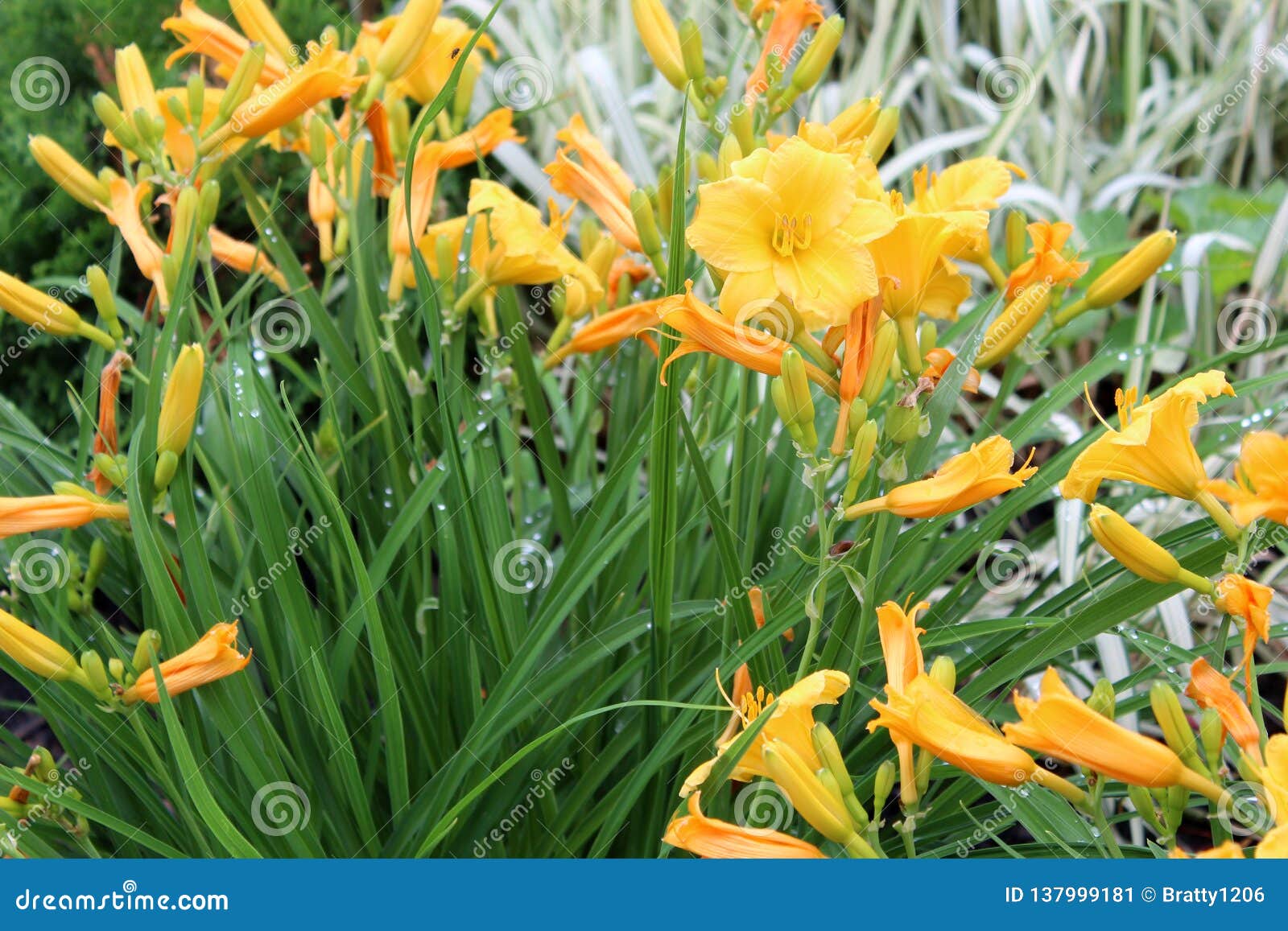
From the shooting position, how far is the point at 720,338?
0.89 metres

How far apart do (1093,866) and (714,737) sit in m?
0.36

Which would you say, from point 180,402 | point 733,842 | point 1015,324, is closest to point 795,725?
point 733,842

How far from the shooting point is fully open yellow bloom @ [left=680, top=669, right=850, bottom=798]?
79 cm

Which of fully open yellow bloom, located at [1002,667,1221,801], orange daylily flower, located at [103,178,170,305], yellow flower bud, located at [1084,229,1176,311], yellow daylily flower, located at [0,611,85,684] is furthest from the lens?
orange daylily flower, located at [103,178,170,305]

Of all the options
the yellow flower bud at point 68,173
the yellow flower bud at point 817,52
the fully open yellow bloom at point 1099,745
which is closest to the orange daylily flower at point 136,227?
the yellow flower bud at point 68,173

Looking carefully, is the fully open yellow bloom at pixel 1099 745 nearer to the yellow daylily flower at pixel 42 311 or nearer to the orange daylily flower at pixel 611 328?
the orange daylily flower at pixel 611 328

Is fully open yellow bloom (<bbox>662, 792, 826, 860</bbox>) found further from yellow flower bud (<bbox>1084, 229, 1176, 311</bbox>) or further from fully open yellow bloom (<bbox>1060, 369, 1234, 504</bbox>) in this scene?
yellow flower bud (<bbox>1084, 229, 1176, 311</bbox>)

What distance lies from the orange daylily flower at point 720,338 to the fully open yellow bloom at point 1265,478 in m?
0.32

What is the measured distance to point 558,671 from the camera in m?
1.11

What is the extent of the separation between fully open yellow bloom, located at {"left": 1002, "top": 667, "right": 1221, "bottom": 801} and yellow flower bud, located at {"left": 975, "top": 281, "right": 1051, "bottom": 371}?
0.41 meters

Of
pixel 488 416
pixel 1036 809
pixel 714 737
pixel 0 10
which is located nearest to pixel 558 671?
pixel 714 737

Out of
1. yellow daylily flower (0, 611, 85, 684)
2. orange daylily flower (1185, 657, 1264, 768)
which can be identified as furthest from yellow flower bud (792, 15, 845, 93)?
yellow daylily flower (0, 611, 85, 684)

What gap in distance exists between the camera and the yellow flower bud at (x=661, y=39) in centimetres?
122

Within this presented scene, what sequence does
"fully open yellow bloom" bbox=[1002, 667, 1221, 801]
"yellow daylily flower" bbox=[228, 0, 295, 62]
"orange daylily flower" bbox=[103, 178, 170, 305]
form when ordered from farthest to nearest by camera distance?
"yellow daylily flower" bbox=[228, 0, 295, 62] → "orange daylily flower" bbox=[103, 178, 170, 305] → "fully open yellow bloom" bbox=[1002, 667, 1221, 801]
